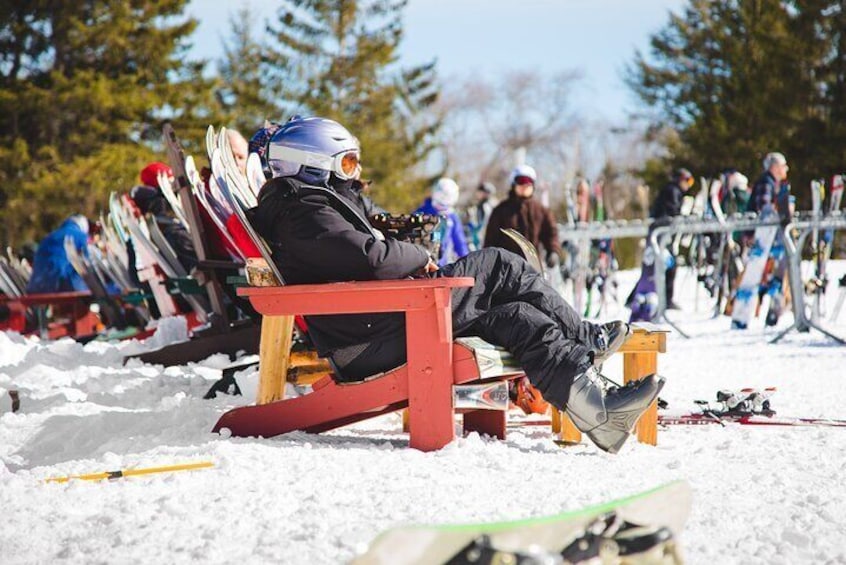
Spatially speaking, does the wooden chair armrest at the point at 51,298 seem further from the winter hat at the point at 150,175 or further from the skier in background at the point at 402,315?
the skier in background at the point at 402,315

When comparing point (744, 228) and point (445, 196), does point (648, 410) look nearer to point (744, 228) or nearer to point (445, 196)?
point (445, 196)

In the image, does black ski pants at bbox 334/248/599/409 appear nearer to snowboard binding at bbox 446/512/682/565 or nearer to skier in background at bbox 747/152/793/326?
snowboard binding at bbox 446/512/682/565

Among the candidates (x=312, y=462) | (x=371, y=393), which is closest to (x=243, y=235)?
(x=371, y=393)

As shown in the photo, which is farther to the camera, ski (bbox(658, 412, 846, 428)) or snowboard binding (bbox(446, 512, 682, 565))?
ski (bbox(658, 412, 846, 428))

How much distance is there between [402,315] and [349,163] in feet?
2.58

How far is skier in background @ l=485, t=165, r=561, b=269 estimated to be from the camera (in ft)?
32.5

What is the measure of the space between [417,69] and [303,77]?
5009 mm

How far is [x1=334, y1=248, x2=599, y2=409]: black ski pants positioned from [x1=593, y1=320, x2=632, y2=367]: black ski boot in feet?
0.09

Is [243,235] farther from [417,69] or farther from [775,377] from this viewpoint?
[417,69]

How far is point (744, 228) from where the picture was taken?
389 inches

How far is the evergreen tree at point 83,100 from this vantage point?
70.5 feet

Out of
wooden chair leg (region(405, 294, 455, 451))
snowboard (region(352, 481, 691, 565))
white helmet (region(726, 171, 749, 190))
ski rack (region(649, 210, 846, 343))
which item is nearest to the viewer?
snowboard (region(352, 481, 691, 565))

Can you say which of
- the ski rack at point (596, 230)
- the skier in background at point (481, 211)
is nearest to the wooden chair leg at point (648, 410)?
the ski rack at point (596, 230)

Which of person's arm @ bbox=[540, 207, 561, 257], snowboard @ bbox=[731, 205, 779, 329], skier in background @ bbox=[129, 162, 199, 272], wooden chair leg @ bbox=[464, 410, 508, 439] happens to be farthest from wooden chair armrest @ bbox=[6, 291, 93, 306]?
snowboard @ bbox=[731, 205, 779, 329]
